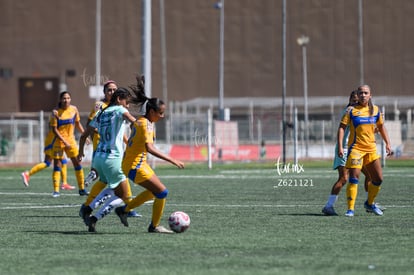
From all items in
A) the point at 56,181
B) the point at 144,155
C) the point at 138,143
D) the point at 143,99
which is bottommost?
the point at 56,181

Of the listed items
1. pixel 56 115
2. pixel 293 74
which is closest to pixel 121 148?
pixel 56 115

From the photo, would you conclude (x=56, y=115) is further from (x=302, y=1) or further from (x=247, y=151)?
(x=302, y=1)

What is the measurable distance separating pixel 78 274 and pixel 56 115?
1255cm

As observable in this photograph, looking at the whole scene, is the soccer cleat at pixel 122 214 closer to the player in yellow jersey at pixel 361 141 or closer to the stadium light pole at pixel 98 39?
the player in yellow jersey at pixel 361 141

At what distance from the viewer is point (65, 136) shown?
22109 mm

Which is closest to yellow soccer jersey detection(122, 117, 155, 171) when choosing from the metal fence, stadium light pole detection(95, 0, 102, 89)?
the metal fence

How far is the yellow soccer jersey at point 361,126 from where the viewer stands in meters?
16.0

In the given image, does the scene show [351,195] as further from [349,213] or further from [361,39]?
[361,39]

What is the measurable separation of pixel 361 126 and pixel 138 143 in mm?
4151

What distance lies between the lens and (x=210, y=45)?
6525 centimetres

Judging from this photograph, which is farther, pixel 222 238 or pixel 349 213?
pixel 349 213

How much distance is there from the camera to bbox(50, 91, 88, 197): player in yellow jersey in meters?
21.5

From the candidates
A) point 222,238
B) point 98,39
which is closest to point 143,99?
point 222,238

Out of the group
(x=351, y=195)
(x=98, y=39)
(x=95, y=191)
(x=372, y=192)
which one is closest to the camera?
(x=95, y=191)
